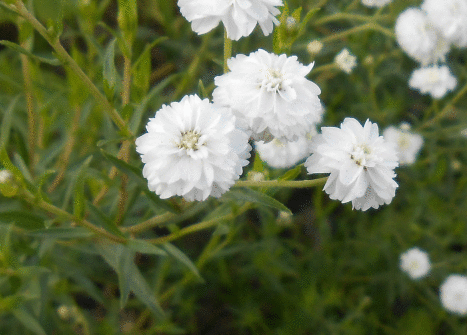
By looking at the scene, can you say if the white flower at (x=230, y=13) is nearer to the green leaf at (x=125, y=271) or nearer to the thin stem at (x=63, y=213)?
the thin stem at (x=63, y=213)

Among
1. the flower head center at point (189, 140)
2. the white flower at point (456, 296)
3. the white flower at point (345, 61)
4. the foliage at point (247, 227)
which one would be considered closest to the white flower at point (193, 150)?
the flower head center at point (189, 140)

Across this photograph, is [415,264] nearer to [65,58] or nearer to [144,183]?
[144,183]

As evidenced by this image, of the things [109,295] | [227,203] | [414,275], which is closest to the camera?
[227,203]

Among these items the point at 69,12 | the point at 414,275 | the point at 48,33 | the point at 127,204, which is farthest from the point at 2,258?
the point at 414,275

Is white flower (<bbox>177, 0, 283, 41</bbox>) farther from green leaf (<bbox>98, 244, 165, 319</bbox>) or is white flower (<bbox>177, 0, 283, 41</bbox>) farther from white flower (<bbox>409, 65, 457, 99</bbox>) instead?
white flower (<bbox>409, 65, 457, 99</bbox>)

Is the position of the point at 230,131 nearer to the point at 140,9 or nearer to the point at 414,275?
the point at 414,275
